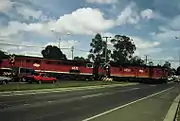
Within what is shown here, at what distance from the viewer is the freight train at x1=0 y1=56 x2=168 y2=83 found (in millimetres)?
67188

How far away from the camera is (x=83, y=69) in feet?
250

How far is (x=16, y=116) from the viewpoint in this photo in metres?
14.3

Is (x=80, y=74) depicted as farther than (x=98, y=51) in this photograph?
No

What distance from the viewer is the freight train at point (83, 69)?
6719 centimetres

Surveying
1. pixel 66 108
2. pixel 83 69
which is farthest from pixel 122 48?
pixel 66 108

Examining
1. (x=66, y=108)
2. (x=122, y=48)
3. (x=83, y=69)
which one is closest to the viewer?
(x=66, y=108)

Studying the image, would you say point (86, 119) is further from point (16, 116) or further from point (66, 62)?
point (66, 62)

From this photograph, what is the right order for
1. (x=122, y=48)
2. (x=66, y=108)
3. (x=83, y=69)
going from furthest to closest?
(x=122, y=48)
(x=83, y=69)
(x=66, y=108)

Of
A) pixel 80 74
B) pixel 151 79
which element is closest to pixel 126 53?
pixel 151 79

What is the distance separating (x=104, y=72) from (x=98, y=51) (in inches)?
2769

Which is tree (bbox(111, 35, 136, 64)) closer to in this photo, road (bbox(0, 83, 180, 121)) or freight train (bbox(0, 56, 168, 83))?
freight train (bbox(0, 56, 168, 83))

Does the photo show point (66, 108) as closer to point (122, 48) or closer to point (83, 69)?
point (83, 69)

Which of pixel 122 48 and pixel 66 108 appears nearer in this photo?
pixel 66 108

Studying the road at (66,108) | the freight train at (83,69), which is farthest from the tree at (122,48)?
the road at (66,108)
